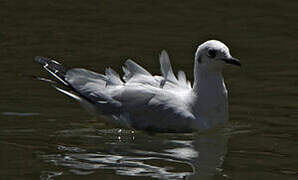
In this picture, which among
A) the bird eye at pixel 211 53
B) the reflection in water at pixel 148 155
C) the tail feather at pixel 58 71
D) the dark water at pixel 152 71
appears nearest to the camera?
the reflection in water at pixel 148 155

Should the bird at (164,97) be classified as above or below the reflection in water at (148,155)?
above

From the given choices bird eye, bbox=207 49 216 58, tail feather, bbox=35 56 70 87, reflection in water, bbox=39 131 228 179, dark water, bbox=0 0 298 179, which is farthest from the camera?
tail feather, bbox=35 56 70 87

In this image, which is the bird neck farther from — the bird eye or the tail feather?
the tail feather

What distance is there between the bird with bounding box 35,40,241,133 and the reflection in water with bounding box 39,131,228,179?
0.18m

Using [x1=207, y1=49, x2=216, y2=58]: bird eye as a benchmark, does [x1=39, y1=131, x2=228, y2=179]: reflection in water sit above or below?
below

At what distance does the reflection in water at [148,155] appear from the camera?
26.3 ft

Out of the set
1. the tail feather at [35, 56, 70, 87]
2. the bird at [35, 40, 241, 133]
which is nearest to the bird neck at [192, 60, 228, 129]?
the bird at [35, 40, 241, 133]

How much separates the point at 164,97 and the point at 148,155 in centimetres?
111

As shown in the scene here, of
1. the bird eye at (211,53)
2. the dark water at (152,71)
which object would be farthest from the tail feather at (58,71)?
the bird eye at (211,53)

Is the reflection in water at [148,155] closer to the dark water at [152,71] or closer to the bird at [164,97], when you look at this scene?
the dark water at [152,71]

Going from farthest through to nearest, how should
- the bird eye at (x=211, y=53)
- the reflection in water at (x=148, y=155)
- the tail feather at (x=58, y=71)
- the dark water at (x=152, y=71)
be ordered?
the tail feather at (x=58, y=71)
the bird eye at (x=211, y=53)
the dark water at (x=152, y=71)
the reflection in water at (x=148, y=155)

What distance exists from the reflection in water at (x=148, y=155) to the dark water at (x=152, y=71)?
11mm

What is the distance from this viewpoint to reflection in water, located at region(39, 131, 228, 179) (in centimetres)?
801

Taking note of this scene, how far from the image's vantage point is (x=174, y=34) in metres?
14.0
